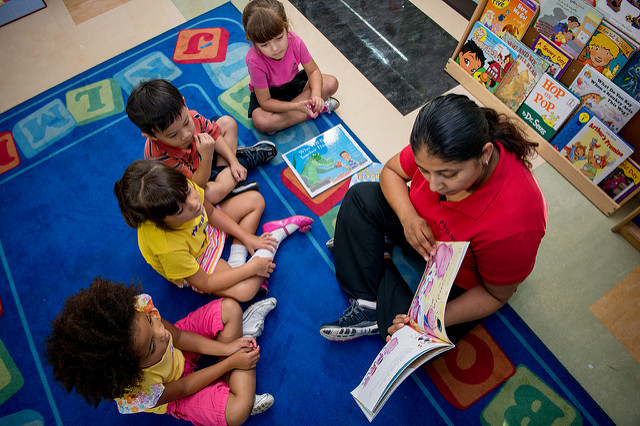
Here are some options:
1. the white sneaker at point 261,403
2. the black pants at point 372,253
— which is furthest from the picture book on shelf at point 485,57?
the white sneaker at point 261,403

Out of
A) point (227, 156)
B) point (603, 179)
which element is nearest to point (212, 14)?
point (227, 156)

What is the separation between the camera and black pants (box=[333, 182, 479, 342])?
1.52m

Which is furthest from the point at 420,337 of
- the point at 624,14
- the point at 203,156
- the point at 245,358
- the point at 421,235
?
the point at 624,14

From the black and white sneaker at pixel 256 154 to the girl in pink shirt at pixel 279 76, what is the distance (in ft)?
0.49

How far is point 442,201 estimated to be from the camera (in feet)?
4.13

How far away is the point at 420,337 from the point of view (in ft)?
3.77

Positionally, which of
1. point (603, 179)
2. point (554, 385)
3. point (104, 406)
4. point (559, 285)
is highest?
point (603, 179)

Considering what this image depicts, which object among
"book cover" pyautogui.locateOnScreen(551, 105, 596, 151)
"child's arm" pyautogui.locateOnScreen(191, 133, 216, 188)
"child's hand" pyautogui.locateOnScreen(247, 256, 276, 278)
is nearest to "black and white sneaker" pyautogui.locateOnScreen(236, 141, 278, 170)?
"child's arm" pyautogui.locateOnScreen(191, 133, 216, 188)

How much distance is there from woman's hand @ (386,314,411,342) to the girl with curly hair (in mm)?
565

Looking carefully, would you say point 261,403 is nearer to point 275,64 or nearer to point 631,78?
point 275,64

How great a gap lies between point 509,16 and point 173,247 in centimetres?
195

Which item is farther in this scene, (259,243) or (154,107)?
(259,243)

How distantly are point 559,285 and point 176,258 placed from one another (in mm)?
1711

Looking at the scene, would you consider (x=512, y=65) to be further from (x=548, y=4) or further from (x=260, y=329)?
(x=260, y=329)
